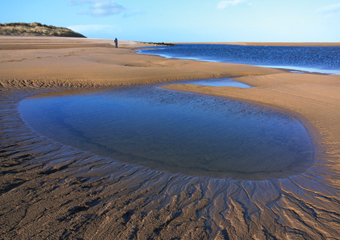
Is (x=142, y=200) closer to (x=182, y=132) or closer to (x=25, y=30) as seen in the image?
(x=182, y=132)

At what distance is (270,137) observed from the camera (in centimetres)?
545

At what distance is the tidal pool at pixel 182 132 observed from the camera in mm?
4104

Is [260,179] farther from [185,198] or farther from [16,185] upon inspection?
[16,185]

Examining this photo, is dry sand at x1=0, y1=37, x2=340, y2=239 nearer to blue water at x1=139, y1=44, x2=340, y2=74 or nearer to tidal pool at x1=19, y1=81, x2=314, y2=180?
tidal pool at x1=19, y1=81, x2=314, y2=180

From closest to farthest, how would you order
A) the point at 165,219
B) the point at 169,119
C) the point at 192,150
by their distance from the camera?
the point at 165,219 < the point at 192,150 < the point at 169,119

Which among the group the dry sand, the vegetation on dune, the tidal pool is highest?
the vegetation on dune

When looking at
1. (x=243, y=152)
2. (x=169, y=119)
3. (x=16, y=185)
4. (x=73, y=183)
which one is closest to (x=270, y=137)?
(x=243, y=152)

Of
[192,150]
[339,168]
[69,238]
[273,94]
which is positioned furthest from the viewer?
[273,94]

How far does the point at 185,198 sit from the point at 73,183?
1641 mm

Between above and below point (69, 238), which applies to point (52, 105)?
below

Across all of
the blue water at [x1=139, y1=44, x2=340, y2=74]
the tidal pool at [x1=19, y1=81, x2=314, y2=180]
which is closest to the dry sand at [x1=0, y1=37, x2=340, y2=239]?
the tidal pool at [x1=19, y1=81, x2=314, y2=180]

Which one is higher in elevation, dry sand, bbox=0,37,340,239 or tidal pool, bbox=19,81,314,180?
dry sand, bbox=0,37,340,239

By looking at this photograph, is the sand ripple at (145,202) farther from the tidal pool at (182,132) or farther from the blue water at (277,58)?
the blue water at (277,58)

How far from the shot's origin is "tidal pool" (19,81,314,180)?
13.5 ft
